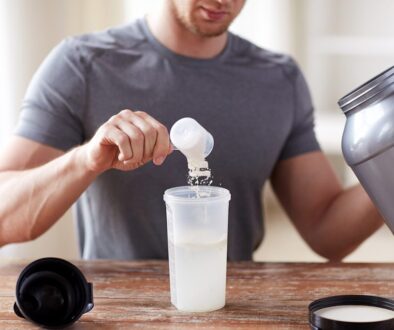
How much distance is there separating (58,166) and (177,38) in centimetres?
50

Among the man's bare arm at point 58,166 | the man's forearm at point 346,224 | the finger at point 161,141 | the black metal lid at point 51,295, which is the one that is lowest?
the man's forearm at point 346,224

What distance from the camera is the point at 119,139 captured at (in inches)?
47.8

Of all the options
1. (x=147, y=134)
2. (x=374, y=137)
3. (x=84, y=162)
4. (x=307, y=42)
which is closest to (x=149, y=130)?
(x=147, y=134)

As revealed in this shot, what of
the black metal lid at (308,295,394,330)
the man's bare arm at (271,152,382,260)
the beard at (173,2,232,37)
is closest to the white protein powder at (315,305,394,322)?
the black metal lid at (308,295,394,330)

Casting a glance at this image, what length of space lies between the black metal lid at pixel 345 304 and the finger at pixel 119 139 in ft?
1.19

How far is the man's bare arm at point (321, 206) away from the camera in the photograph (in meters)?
1.75

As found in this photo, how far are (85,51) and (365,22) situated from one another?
2.74 meters

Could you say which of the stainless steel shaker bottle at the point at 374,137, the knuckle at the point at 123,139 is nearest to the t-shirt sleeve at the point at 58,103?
the knuckle at the point at 123,139

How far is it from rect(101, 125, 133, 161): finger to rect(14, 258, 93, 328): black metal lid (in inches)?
7.5

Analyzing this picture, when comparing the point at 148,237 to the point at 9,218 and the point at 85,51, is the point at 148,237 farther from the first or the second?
the point at 85,51

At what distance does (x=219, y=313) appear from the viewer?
120 centimetres

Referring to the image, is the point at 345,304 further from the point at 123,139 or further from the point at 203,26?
the point at 203,26

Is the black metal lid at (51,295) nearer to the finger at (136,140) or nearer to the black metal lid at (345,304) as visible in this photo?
the finger at (136,140)

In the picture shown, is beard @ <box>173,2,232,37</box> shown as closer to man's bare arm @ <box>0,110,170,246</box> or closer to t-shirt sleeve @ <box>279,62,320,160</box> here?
t-shirt sleeve @ <box>279,62,320,160</box>
